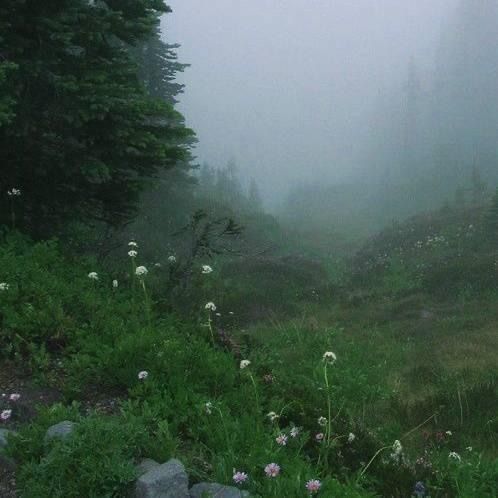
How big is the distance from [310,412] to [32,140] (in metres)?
5.08

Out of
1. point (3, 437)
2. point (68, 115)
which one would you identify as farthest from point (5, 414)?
point (68, 115)

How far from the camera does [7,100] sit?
21.0 feet

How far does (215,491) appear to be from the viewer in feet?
11.3

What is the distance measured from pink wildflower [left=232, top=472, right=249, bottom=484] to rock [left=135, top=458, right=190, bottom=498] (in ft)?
0.97

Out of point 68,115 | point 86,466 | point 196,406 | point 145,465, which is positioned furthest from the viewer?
point 68,115

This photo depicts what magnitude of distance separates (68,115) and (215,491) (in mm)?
5315

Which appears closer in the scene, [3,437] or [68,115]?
[3,437]

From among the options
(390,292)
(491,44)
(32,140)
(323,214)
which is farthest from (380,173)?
(32,140)

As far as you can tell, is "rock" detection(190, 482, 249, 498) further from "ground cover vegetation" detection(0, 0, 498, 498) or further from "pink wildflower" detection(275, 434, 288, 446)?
"pink wildflower" detection(275, 434, 288, 446)

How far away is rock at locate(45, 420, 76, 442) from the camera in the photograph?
12.1 ft

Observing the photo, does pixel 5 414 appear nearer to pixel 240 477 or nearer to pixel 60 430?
pixel 60 430

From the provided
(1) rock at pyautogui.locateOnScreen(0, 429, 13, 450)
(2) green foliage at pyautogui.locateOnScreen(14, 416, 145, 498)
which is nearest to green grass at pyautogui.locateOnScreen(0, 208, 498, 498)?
(2) green foliage at pyautogui.locateOnScreen(14, 416, 145, 498)

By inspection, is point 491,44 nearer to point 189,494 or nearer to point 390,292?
point 390,292

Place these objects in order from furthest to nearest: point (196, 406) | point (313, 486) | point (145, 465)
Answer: point (196, 406)
point (145, 465)
point (313, 486)
